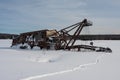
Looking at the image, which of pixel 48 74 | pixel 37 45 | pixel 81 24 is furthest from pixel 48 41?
pixel 48 74

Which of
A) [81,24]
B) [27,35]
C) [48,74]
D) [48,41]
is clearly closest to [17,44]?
[27,35]

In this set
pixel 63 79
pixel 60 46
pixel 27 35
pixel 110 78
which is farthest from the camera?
pixel 27 35

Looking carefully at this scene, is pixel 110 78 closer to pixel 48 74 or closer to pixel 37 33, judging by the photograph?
pixel 48 74

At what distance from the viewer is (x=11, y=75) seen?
8117 millimetres

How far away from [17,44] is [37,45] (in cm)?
301

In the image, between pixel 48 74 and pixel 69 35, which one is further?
pixel 69 35

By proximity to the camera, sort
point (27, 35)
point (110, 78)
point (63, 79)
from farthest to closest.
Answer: point (27, 35) < point (110, 78) < point (63, 79)

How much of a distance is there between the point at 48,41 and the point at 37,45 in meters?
1.29

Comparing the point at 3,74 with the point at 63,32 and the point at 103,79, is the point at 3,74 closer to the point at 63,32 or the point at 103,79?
the point at 103,79

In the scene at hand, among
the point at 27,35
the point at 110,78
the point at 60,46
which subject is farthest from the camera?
the point at 27,35

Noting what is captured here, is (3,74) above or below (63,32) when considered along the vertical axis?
below

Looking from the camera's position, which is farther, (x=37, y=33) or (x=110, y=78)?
(x=37, y=33)

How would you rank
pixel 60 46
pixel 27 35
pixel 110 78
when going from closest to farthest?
pixel 110 78 → pixel 60 46 → pixel 27 35

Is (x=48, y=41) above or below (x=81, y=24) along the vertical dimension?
below
